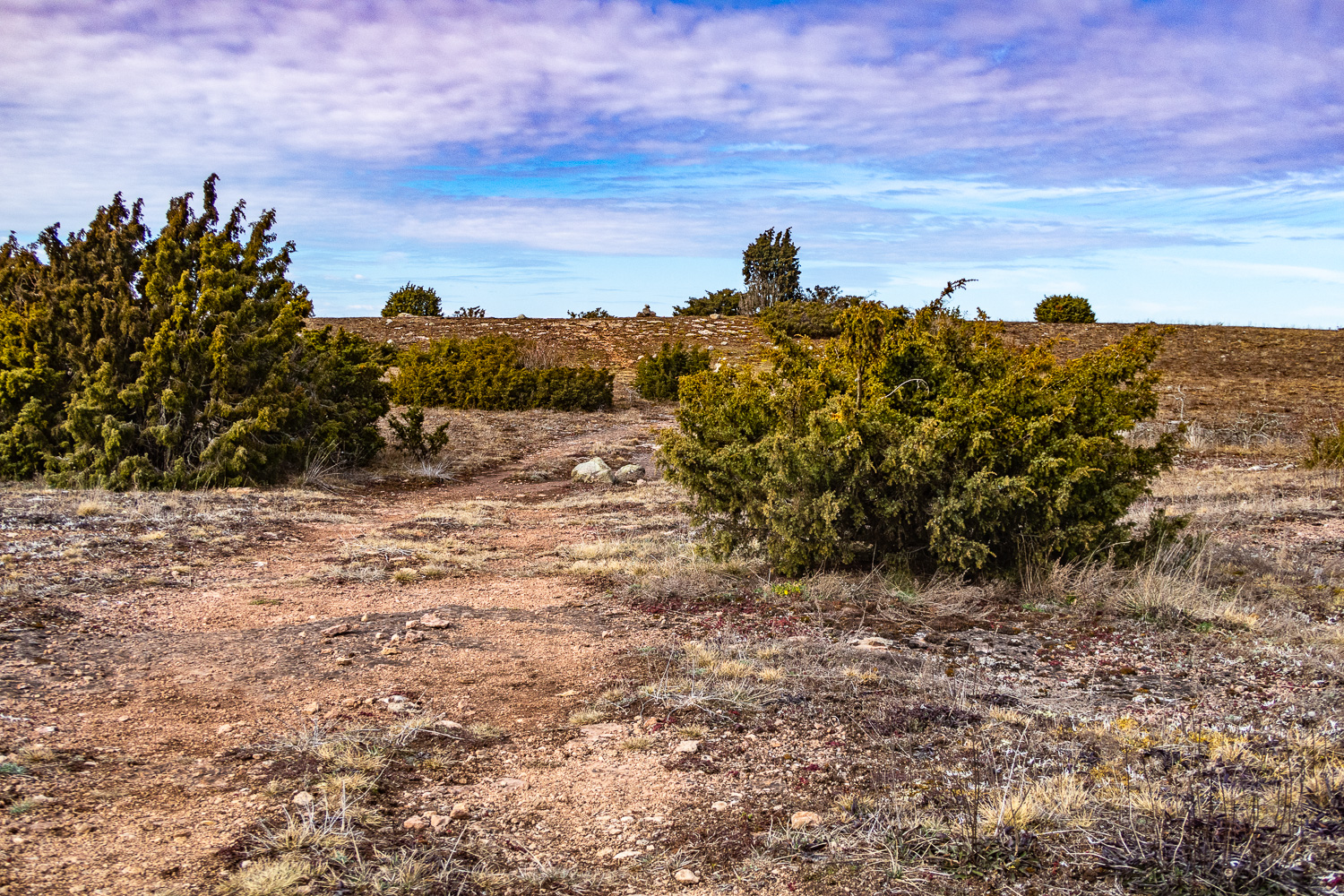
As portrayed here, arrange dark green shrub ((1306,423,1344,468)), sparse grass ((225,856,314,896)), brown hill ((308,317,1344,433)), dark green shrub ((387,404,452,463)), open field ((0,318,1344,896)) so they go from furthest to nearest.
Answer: brown hill ((308,317,1344,433))
dark green shrub ((387,404,452,463))
dark green shrub ((1306,423,1344,468))
open field ((0,318,1344,896))
sparse grass ((225,856,314,896))

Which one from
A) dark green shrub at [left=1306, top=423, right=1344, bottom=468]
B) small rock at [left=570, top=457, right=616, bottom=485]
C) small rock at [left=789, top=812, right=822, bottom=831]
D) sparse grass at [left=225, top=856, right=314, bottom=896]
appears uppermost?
dark green shrub at [left=1306, top=423, right=1344, bottom=468]

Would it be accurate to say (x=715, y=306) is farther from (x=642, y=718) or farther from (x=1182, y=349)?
(x=642, y=718)

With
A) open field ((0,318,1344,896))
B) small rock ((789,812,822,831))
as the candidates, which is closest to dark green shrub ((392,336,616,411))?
open field ((0,318,1344,896))

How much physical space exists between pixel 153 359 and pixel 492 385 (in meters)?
9.96

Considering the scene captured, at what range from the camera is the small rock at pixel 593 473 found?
13867 mm

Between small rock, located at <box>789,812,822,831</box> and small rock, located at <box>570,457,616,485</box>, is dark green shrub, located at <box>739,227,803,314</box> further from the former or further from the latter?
small rock, located at <box>789,812,822,831</box>

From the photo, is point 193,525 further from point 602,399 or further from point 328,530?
point 602,399

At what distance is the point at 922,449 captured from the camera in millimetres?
6352

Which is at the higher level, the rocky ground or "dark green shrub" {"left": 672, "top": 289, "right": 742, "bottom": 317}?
"dark green shrub" {"left": 672, "top": 289, "right": 742, "bottom": 317}

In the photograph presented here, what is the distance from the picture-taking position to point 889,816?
3.14 meters

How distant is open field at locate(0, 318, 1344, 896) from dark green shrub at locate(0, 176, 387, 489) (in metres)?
2.15

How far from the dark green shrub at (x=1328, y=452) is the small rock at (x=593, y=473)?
10533 millimetres

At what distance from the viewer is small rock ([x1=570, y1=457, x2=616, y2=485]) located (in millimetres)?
13867

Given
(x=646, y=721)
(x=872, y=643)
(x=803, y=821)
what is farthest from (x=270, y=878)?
(x=872, y=643)
